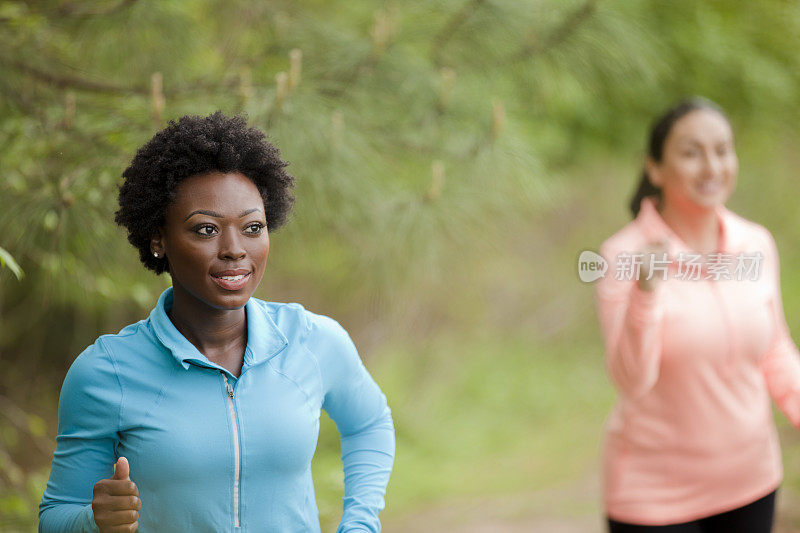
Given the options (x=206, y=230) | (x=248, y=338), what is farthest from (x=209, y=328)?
(x=206, y=230)

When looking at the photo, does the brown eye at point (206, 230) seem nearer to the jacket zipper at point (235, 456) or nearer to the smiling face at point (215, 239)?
the smiling face at point (215, 239)

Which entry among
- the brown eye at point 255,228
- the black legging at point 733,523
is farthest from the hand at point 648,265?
the brown eye at point 255,228

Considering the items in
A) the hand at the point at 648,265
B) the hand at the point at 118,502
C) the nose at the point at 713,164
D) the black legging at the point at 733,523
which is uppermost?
the nose at the point at 713,164

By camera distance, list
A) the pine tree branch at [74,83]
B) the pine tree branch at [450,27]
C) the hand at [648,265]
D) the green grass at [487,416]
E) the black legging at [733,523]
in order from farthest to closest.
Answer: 1. the green grass at [487,416]
2. the pine tree branch at [450,27]
3. the pine tree branch at [74,83]
4. the black legging at [733,523]
5. the hand at [648,265]

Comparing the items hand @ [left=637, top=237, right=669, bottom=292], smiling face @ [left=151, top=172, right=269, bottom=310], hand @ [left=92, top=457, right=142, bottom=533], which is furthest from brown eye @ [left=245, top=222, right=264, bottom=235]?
hand @ [left=637, top=237, right=669, bottom=292]

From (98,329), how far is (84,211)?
2.32 meters

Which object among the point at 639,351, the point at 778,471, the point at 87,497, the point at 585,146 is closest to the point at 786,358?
the point at 778,471

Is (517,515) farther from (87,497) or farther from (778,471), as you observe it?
(87,497)

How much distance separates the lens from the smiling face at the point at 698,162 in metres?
2.40

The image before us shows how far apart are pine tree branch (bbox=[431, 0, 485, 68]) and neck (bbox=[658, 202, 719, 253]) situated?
864 mm

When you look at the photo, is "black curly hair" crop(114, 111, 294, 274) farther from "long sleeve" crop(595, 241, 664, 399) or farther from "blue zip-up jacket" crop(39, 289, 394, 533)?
"long sleeve" crop(595, 241, 664, 399)

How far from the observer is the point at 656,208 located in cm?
254

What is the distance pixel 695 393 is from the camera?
2273mm

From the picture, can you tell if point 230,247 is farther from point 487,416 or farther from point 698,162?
point 487,416
